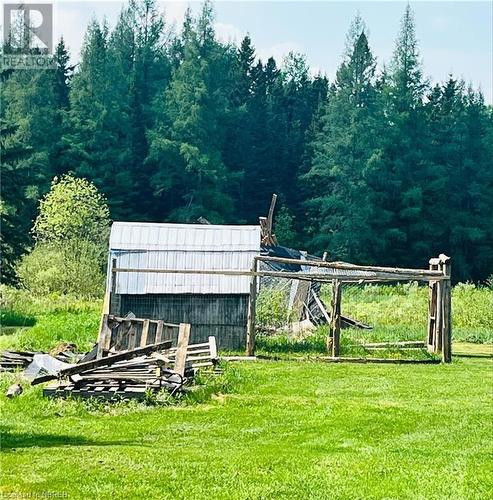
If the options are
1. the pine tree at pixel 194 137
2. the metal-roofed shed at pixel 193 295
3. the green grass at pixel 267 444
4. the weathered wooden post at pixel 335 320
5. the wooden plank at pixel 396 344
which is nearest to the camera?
the green grass at pixel 267 444

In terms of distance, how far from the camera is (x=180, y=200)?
50.1 meters

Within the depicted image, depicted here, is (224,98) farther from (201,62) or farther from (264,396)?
(264,396)

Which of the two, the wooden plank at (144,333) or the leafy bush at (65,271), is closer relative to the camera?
the wooden plank at (144,333)

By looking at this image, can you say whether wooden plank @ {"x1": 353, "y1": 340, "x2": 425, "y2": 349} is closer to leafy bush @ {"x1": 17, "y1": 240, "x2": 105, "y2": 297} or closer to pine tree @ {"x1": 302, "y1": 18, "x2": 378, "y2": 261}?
leafy bush @ {"x1": 17, "y1": 240, "x2": 105, "y2": 297}

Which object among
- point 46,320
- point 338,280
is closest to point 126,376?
point 338,280

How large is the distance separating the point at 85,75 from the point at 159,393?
137 feet

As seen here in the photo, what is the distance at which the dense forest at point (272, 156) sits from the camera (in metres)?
46.8

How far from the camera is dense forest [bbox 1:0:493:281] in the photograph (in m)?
46.8

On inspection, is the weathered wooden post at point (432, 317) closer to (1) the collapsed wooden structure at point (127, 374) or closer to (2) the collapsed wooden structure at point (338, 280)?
(2) the collapsed wooden structure at point (338, 280)

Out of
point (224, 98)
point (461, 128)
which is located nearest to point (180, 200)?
point (224, 98)

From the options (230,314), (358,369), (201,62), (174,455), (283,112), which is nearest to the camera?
(174,455)

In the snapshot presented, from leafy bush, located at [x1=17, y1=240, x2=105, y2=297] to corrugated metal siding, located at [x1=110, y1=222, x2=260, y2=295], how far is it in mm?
10695

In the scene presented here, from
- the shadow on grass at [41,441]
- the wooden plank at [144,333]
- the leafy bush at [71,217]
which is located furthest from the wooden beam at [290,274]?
the leafy bush at [71,217]

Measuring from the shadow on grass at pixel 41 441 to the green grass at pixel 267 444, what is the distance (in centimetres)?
1
